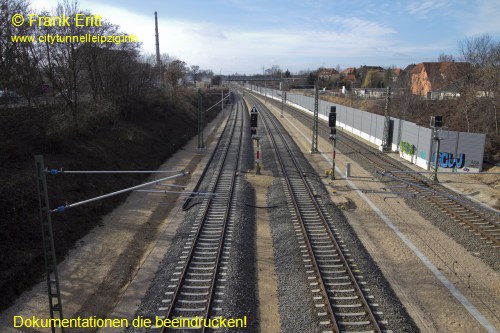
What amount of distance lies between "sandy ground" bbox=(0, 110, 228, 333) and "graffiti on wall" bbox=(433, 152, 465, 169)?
17070 millimetres

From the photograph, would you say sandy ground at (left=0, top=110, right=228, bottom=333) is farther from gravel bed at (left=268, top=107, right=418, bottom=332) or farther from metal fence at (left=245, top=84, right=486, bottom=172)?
metal fence at (left=245, top=84, right=486, bottom=172)

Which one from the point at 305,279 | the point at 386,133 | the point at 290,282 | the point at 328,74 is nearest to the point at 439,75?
the point at 386,133

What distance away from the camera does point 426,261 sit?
41.3ft

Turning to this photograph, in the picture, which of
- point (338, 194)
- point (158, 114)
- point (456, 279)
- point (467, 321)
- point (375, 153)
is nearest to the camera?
point (467, 321)

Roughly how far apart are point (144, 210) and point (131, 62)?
2392 centimetres

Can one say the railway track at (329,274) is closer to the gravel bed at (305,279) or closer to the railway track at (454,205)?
A: the gravel bed at (305,279)

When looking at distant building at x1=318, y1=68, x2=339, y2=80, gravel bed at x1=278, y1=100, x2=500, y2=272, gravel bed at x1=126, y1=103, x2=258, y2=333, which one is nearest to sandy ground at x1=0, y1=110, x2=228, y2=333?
gravel bed at x1=126, y1=103, x2=258, y2=333

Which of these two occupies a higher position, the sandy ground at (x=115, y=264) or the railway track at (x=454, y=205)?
the railway track at (x=454, y=205)

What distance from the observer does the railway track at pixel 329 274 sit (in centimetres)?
933

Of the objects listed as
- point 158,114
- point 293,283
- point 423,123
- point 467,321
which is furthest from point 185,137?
point 467,321

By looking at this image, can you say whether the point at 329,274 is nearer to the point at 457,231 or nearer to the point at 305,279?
the point at 305,279

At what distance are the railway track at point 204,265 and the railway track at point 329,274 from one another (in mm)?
2638

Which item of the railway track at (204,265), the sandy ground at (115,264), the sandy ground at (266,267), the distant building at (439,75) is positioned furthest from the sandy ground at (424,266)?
the distant building at (439,75)

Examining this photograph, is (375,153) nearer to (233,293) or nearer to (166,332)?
(233,293)
